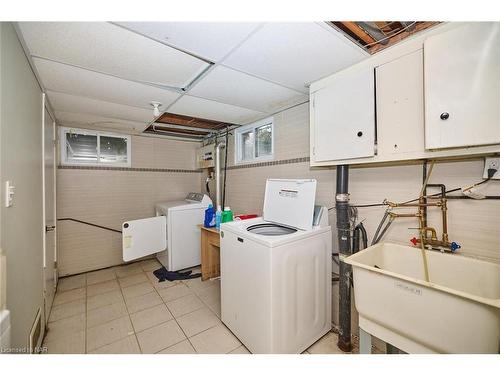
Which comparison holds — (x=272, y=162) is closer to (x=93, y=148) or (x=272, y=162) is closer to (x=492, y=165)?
(x=492, y=165)

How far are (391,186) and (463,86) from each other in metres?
0.74

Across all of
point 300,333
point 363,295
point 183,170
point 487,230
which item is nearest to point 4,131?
point 363,295

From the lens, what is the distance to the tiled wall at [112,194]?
9.97 ft

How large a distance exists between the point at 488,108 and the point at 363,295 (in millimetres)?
1081

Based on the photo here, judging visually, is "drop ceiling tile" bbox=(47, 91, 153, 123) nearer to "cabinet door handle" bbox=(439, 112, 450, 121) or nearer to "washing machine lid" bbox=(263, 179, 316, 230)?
"washing machine lid" bbox=(263, 179, 316, 230)

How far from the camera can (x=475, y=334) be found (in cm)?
82

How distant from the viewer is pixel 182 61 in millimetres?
1455

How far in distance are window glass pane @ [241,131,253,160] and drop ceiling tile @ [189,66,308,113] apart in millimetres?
705

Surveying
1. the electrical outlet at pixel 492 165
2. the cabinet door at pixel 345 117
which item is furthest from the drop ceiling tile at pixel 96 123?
the electrical outlet at pixel 492 165

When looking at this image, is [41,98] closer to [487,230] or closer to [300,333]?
[300,333]

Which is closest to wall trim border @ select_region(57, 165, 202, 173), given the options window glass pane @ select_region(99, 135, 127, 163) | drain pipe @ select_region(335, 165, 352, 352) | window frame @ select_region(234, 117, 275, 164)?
window glass pane @ select_region(99, 135, 127, 163)

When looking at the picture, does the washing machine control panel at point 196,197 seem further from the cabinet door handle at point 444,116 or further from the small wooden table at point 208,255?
the cabinet door handle at point 444,116

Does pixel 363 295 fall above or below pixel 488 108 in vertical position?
below

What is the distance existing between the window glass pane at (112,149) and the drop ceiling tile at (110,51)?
7.08 feet
